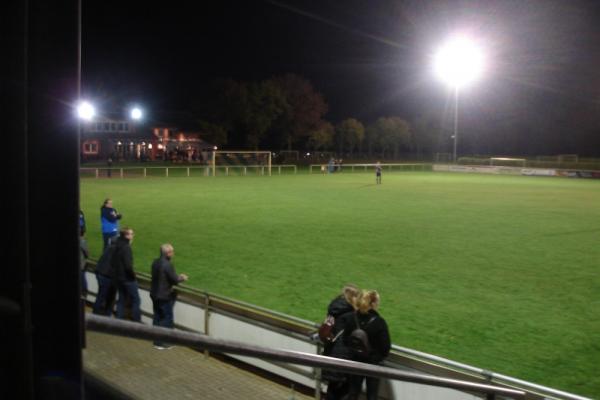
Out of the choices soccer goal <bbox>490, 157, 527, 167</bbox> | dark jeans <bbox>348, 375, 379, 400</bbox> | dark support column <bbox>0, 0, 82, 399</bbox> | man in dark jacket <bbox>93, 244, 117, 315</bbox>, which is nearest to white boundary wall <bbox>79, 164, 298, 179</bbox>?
soccer goal <bbox>490, 157, 527, 167</bbox>

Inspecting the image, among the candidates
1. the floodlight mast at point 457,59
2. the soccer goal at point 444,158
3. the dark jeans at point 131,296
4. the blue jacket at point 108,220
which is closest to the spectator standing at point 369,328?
the dark jeans at point 131,296

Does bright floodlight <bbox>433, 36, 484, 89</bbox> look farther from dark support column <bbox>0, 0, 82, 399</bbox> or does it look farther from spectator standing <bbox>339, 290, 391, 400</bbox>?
dark support column <bbox>0, 0, 82, 399</bbox>

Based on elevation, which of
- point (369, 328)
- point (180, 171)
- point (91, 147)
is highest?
point (91, 147)

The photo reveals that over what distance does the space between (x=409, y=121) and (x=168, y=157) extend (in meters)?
44.9

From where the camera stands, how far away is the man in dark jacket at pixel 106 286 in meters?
8.40

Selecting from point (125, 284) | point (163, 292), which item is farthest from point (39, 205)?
point (125, 284)

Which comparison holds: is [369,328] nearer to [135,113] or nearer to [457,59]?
[457,59]

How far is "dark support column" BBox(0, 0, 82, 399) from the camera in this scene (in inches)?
39.5

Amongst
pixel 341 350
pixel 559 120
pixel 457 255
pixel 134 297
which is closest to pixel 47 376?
pixel 341 350

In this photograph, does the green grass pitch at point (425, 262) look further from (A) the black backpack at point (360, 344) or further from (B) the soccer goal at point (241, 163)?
(B) the soccer goal at point (241, 163)

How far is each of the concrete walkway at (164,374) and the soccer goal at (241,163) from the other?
4428 centimetres

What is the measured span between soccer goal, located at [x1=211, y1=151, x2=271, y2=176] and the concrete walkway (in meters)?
44.3

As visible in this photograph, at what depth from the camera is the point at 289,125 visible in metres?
78.1

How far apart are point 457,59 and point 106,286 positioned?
154ft
